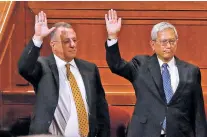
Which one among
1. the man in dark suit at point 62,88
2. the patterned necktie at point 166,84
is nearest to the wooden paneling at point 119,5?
the man in dark suit at point 62,88

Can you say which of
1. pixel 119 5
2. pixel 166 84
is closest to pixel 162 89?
pixel 166 84

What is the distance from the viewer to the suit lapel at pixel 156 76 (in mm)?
1870

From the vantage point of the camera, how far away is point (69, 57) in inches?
77.0

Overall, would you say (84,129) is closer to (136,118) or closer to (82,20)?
(136,118)

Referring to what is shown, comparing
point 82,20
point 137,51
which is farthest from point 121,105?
point 82,20

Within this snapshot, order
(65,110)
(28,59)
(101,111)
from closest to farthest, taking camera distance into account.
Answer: (28,59) < (65,110) < (101,111)

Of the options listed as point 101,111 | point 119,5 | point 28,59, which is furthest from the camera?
point 119,5

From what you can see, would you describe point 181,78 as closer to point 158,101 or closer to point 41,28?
point 158,101

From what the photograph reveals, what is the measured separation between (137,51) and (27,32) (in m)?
0.57

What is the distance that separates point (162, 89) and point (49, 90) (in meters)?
0.42

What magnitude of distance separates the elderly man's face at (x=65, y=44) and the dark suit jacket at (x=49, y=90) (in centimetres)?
5

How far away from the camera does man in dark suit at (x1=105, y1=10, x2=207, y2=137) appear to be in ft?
6.12

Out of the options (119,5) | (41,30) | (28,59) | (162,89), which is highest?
(119,5)

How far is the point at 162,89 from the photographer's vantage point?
1876mm
